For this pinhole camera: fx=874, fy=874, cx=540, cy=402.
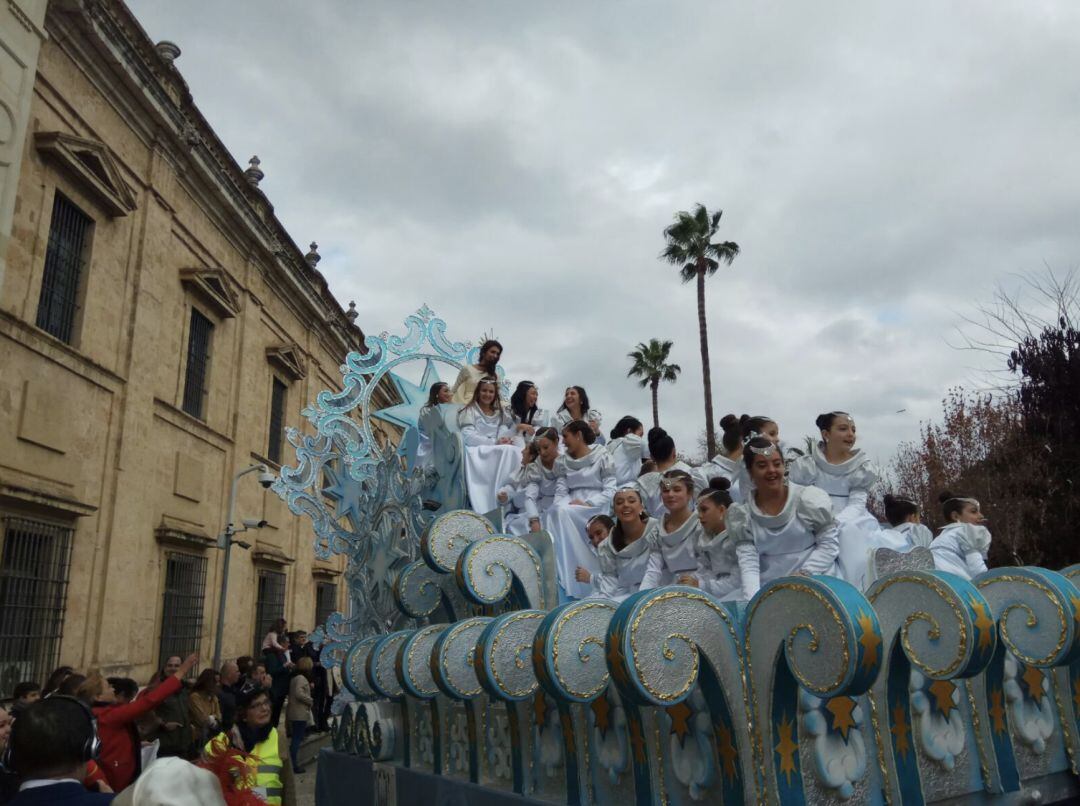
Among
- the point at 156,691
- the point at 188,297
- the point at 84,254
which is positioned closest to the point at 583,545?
the point at 156,691

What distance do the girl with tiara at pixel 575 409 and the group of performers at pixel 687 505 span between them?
0.04ft

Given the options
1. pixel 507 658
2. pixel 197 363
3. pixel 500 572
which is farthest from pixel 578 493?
Answer: pixel 197 363

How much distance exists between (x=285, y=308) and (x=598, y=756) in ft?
66.8

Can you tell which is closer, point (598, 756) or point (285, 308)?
point (598, 756)

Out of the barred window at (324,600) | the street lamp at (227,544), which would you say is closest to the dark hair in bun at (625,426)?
the street lamp at (227,544)

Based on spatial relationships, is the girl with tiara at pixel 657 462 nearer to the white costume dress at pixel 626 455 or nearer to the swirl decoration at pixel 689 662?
the white costume dress at pixel 626 455

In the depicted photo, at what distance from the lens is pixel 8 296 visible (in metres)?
12.1

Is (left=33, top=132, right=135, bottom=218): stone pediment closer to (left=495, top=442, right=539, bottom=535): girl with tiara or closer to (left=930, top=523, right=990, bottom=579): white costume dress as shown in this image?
(left=495, top=442, right=539, bottom=535): girl with tiara

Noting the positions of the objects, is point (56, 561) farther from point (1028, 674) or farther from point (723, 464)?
point (1028, 674)

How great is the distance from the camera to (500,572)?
5.40 metres

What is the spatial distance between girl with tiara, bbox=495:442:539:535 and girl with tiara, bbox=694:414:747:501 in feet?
4.63

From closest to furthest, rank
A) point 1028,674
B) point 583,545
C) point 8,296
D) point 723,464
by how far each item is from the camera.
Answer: point 1028,674, point 583,545, point 723,464, point 8,296

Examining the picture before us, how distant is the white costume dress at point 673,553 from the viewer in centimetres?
508

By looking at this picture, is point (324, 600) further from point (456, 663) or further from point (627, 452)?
point (456, 663)
